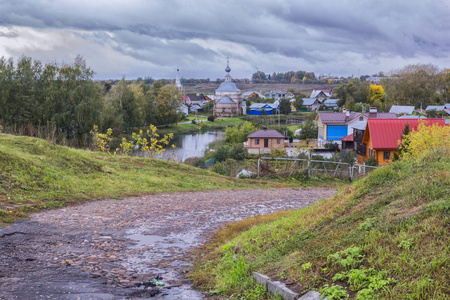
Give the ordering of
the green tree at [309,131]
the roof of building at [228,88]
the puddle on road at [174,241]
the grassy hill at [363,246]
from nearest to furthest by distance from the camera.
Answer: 1. the grassy hill at [363,246]
2. the puddle on road at [174,241]
3. the green tree at [309,131]
4. the roof of building at [228,88]

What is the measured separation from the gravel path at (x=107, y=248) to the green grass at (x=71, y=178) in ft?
3.77

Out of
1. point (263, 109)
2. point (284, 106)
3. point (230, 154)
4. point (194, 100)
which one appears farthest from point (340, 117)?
point (194, 100)

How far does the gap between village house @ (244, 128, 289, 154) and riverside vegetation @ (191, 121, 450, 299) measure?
47534 mm

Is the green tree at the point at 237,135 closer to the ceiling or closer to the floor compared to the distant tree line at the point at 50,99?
closer to the floor

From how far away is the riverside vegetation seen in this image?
17.5 feet

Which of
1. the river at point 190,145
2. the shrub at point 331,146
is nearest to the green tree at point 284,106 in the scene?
the river at point 190,145

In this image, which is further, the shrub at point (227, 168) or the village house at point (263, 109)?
the village house at point (263, 109)

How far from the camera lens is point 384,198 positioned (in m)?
8.05

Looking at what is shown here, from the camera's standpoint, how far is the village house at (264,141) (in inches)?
2269

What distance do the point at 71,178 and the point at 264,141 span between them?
41.8 meters

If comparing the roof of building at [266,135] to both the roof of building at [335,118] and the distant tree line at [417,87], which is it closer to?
the roof of building at [335,118]

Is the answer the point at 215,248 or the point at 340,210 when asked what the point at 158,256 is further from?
the point at 340,210

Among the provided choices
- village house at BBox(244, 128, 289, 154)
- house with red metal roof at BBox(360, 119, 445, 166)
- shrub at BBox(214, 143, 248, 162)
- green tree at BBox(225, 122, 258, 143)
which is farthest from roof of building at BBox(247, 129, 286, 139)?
house with red metal roof at BBox(360, 119, 445, 166)

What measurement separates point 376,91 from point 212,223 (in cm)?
10873
